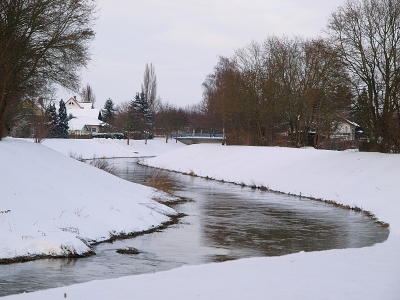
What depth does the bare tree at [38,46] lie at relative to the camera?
74.5 feet

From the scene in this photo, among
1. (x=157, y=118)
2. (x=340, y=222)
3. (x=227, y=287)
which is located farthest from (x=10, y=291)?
(x=157, y=118)

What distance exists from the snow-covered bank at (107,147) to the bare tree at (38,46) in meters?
44.1

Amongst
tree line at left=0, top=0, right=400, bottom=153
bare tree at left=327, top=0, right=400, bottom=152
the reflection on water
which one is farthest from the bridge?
the reflection on water

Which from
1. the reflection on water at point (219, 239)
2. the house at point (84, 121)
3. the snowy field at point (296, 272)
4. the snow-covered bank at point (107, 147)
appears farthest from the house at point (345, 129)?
the house at point (84, 121)

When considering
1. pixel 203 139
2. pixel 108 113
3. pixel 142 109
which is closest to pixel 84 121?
pixel 108 113

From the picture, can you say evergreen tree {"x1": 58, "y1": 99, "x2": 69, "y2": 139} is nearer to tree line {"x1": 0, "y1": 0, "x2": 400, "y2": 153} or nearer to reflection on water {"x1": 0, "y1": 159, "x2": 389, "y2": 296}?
tree line {"x1": 0, "y1": 0, "x2": 400, "y2": 153}

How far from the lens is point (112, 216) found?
1803cm

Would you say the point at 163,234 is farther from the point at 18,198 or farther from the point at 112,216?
the point at 18,198

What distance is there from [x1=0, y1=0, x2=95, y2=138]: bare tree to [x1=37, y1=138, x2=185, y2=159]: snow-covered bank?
44.1 m

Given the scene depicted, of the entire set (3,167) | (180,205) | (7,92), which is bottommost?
(180,205)

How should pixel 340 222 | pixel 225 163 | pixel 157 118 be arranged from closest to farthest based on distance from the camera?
pixel 340 222, pixel 225 163, pixel 157 118

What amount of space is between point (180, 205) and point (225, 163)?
21.3 metres

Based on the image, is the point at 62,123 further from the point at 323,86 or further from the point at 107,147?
the point at 323,86

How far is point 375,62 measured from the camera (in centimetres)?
3375
